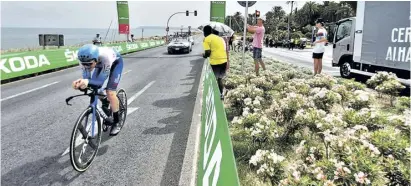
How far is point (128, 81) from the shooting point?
12531 mm

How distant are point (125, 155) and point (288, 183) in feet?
9.92

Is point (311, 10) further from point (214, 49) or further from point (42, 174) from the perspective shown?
point (42, 174)

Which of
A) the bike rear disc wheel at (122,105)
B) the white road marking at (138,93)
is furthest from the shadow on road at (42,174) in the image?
the white road marking at (138,93)

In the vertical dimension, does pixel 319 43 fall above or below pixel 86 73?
above

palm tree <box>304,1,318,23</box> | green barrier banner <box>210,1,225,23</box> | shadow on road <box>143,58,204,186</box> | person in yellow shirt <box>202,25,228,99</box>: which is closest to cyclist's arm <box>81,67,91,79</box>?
shadow on road <box>143,58,204,186</box>

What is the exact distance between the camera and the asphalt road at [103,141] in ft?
14.1

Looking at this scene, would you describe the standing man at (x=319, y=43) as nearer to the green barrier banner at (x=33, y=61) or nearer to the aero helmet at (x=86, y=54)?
the green barrier banner at (x=33, y=61)

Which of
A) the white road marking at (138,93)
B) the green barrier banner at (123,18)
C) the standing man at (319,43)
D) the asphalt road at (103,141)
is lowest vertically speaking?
the asphalt road at (103,141)

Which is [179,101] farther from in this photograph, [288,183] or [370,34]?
[370,34]

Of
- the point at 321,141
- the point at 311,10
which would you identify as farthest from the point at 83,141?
the point at 311,10

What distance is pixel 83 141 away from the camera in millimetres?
4391

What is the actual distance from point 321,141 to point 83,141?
357cm

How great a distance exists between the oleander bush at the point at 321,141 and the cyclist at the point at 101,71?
2.08 metres

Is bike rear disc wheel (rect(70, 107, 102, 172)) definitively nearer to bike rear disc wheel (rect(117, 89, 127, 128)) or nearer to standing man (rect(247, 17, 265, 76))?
bike rear disc wheel (rect(117, 89, 127, 128))
